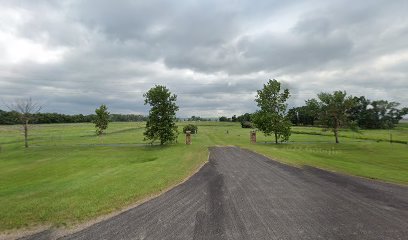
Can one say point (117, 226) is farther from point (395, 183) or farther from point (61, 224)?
point (395, 183)

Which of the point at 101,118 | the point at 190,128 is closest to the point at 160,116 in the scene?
the point at 101,118

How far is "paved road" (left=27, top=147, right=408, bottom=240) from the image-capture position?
28.7 ft

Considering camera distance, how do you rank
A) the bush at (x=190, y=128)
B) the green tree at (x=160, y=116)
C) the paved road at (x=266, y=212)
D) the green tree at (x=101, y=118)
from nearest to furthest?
the paved road at (x=266, y=212) < the green tree at (x=160, y=116) < the green tree at (x=101, y=118) < the bush at (x=190, y=128)

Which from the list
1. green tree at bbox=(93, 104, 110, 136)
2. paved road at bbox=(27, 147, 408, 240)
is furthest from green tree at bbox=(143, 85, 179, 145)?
paved road at bbox=(27, 147, 408, 240)

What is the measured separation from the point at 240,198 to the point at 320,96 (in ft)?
150

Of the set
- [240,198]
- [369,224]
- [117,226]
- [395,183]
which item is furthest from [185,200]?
[395,183]

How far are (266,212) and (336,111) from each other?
45.6 meters

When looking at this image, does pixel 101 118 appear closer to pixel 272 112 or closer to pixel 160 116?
pixel 160 116

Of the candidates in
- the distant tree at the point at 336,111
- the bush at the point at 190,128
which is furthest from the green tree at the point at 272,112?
the bush at the point at 190,128

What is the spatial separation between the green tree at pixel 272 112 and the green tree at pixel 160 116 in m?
14.1

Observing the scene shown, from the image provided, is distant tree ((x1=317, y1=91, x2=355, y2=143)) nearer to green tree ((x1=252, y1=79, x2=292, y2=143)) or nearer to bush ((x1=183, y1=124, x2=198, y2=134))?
green tree ((x1=252, y1=79, x2=292, y2=143))

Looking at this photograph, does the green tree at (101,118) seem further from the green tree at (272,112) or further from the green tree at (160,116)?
the green tree at (272,112)

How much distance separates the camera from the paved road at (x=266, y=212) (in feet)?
28.7

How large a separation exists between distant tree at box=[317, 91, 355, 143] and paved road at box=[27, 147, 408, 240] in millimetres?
36476
